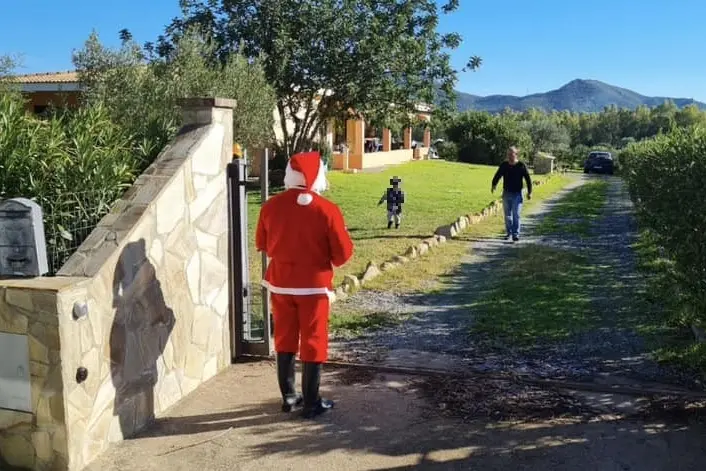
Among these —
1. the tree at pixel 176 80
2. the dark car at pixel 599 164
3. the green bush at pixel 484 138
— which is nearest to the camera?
the tree at pixel 176 80

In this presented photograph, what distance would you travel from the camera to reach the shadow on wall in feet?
13.2

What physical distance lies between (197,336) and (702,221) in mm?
3637

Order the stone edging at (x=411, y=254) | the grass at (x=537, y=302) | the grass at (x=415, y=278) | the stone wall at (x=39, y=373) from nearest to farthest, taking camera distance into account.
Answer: the stone wall at (x=39, y=373)
the grass at (x=537, y=302)
the grass at (x=415, y=278)
the stone edging at (x=411, y=254)

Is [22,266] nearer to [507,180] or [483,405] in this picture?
[483,405]

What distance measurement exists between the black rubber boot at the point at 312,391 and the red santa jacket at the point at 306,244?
50 cm

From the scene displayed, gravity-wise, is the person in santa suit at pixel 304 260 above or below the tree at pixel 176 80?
below

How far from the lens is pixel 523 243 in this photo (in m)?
12.1

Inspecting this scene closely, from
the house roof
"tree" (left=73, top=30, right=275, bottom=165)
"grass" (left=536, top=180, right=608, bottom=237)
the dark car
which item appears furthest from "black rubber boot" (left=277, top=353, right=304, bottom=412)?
the dark car

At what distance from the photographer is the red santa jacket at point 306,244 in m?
4.33

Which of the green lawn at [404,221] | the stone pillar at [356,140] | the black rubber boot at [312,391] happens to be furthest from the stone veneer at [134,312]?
the stone pillar at [356,140]

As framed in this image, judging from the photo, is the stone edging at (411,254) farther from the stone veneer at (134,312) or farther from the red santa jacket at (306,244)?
the red santa jacket at (306,244)

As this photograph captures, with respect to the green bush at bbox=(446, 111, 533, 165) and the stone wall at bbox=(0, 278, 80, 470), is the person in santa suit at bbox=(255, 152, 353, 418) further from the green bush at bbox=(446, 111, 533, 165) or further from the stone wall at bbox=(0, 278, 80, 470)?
the green bush at bbox=(446, 111, 533, 165)

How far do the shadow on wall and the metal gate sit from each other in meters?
1.00

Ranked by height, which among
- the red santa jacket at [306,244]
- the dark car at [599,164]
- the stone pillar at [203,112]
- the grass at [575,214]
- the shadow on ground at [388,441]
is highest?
the stone pillar at [203,112]
